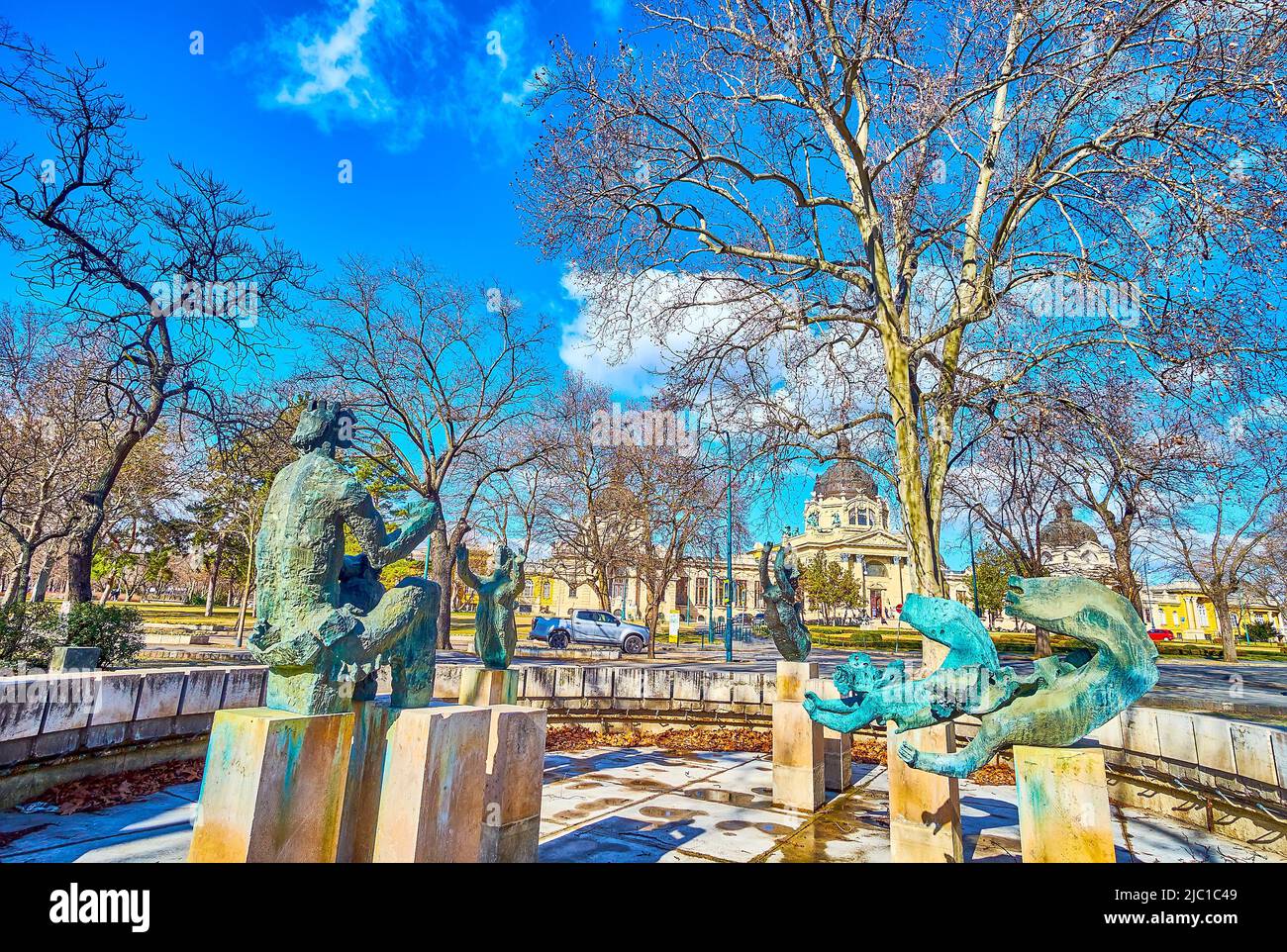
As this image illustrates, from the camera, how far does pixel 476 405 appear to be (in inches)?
879

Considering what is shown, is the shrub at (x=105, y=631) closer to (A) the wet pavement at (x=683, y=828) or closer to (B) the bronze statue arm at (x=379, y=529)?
(A) the wet pavement at (x=683, y=828)

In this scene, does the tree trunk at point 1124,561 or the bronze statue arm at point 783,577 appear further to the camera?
the tree trunk at point 1124,561

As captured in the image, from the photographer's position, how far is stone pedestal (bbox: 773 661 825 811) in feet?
20.5

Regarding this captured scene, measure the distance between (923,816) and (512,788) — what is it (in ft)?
9.19

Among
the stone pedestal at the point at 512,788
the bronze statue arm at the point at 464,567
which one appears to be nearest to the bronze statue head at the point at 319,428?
the stone pedestal at the point at 512,788

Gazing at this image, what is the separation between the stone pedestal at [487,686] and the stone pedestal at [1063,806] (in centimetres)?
450

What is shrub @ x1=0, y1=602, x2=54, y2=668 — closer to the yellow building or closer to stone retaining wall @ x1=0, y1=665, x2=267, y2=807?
stone retaining wall @ x1=0, y1=665, x2=267, y2=807

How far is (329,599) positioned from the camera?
328 cm

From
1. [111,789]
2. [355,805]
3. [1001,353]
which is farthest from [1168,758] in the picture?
[111,789]

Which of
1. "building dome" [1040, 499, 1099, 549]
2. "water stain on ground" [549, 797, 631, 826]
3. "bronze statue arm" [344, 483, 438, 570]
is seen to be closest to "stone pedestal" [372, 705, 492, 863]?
"bronze statue arm" [344, 483, 438, 570]

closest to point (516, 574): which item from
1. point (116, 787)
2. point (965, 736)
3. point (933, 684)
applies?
point (116, 787)

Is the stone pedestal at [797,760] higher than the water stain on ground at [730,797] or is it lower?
higher

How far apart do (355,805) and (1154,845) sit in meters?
5.91

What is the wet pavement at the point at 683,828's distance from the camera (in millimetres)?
4527
